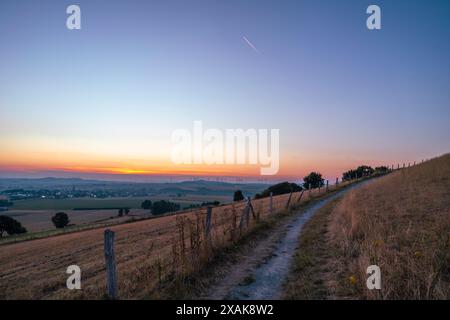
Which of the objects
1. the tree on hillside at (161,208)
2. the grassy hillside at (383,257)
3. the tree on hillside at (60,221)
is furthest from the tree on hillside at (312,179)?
the grassy hillside at (383,257)

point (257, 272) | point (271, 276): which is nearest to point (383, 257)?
point (271, 276)

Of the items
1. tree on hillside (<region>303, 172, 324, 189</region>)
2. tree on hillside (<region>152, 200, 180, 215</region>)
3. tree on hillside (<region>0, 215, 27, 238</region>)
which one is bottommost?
tree on hillside (<region>152, 200, 180, 215</region>)

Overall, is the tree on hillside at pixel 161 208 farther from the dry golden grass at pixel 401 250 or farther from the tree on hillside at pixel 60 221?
the dry golden grass at pixel 401 250

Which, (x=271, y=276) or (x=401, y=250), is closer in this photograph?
(x=271, y=276)

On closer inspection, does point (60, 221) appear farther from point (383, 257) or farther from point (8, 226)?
point (383, 257)

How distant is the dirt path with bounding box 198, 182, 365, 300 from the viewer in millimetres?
7715

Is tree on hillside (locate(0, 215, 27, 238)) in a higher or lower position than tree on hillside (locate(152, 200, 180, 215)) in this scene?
higher

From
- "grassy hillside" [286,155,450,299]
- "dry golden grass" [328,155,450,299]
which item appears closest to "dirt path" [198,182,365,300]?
"grassy hillside" [286,155,450,299]

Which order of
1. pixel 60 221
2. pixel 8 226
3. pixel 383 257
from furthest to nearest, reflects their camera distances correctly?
pixel 60 221 < pixel 8 226 < pixel 383 257

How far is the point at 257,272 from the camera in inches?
369

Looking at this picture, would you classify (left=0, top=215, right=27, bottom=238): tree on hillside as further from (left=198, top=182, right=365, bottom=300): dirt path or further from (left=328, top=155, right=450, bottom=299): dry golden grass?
(left=328, top=155, right=450, bottom=299): dry golden grass

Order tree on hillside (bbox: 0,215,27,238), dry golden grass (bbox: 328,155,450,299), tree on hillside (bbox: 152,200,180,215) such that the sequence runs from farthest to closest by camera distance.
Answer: tree on hillside (bbox: 152,200,180,215)
tree on hillside (bbox: 0,215,27,238)
dry golden grass (bbox: 328,155,450,299)
